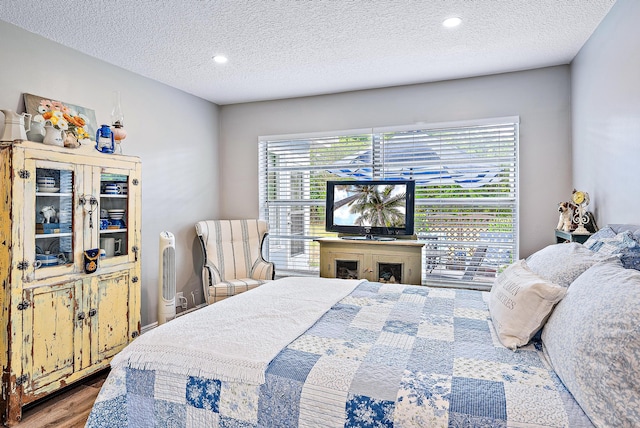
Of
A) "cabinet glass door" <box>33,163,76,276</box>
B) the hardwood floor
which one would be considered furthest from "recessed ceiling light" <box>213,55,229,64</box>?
the hardwood floor

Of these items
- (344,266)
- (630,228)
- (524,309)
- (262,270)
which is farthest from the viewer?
(262,270)

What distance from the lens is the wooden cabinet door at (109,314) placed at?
2760 mm

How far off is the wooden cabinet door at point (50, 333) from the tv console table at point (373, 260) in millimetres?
2175

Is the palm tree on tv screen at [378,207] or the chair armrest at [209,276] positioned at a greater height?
the palm tree on tv screen at [378,207]

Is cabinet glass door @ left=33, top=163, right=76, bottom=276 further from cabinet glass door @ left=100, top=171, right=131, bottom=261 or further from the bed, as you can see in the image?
the bed

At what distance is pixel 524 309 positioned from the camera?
5.09 ft

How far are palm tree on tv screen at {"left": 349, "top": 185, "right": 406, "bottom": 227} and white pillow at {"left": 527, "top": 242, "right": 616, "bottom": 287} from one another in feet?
5.99

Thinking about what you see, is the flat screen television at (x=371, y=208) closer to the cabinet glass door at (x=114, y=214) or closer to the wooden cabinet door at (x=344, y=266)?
the wooden cabinet door at (x=344, y=266)

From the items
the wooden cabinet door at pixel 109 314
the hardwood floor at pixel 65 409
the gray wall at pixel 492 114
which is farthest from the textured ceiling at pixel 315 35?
the hardwood floor at pixel 65 409

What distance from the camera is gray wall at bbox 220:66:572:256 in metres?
3.45

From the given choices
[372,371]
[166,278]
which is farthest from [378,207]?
[372,371]

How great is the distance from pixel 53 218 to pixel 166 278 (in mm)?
1205

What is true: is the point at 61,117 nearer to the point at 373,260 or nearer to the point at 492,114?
the point at 373,260

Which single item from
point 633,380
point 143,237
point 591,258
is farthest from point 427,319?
point 143,237
